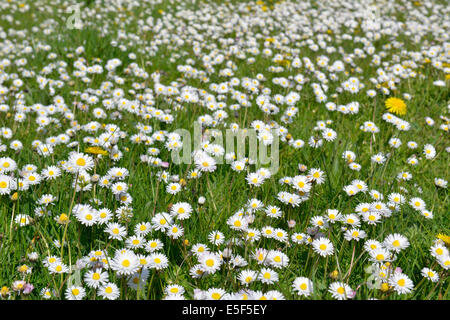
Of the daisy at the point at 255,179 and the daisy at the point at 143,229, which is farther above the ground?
the daisy at the point at 255,179

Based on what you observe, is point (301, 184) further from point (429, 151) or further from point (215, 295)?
point (429, 151)

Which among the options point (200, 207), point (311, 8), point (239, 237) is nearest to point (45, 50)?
point (200, 207)

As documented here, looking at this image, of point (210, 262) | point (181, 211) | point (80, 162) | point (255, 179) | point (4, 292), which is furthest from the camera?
point (255, 179)

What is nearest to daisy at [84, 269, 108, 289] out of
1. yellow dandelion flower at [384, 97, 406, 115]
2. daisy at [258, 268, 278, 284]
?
daisy at [258, 268, 278, 284]

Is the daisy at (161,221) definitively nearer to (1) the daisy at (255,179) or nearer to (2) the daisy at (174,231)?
(2) the daisy at (174,231)

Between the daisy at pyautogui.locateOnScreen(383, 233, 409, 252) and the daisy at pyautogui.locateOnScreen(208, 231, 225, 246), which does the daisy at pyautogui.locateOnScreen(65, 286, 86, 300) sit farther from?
the daisy at pyautogui.locateOnScreen(383, 233, 409, 252)

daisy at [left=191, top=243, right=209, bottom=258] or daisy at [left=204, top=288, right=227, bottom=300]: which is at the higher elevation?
daisy at [left=191, top=243, right=209, bottom=258]

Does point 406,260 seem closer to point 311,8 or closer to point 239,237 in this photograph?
point 239,237

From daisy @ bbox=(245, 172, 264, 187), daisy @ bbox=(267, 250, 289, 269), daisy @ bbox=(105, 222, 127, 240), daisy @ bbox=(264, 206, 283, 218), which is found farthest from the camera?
daisy @ bbox=(245, 172, 264, 187)

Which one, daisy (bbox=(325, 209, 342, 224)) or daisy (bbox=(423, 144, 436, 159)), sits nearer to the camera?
daisy (bbox=(325, 209, 342, 224))

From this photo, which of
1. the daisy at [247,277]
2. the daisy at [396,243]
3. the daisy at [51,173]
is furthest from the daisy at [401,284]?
the daisy at [51,173]

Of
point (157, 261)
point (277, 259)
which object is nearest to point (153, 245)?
point (157, 261)

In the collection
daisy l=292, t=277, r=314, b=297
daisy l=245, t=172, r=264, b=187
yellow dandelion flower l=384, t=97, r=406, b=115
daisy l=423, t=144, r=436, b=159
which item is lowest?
daisy l=292, t=277, r=314, b=297
